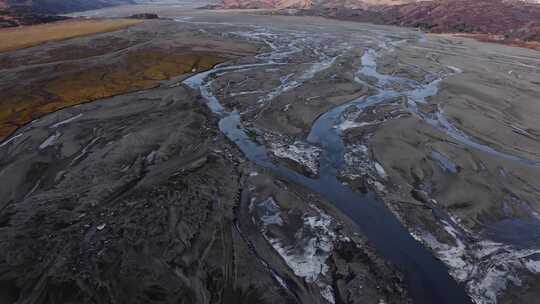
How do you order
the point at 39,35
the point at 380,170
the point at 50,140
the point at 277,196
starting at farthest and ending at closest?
the point at 39,35, the point at 50,140, the point at 380,170, the point at 277,196

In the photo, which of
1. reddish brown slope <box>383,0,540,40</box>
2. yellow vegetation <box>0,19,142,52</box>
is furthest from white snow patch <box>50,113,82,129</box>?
reddish brown slope <box>383,0,540,40</box>

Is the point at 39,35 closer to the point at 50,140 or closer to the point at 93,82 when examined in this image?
the point at 93,82

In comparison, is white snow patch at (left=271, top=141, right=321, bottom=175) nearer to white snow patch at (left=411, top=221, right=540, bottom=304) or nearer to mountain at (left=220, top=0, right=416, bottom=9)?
white snow patch at (left=411, top=221, right=540, bottom=304)

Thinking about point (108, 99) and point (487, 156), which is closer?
point (487, 156)

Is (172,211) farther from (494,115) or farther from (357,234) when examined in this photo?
(494,115)

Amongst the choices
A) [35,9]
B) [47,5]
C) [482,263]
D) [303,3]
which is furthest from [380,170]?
[47,5]

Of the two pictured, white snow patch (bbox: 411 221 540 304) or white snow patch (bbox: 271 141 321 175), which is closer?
white snow patch (bbox: 411 221 540 304)

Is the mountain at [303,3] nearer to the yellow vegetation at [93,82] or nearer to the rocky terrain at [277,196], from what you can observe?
the yellow vegetation at [93,82]

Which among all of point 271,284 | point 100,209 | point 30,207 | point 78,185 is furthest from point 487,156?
point 30,207
